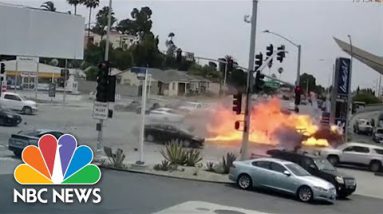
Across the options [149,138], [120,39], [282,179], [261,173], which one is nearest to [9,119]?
[149,138]

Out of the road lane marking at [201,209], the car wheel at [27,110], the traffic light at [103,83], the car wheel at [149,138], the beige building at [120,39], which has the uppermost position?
the beige building at [120,39]

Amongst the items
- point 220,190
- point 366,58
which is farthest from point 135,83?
point 220,190

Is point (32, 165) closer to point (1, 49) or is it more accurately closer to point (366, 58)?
point (1, 49)

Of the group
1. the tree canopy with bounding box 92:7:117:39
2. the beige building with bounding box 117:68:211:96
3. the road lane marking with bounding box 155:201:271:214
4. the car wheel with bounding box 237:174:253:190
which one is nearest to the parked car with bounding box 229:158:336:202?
the car wheel with bounding box 237:174:253:190

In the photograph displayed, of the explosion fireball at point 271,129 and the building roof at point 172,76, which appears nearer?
the explosion fireball at point 271,129

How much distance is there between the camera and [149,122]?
40.2m

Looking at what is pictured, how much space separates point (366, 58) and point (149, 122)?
3919 centimetres

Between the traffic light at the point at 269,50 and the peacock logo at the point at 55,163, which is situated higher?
the traffic light at the point at 269,50

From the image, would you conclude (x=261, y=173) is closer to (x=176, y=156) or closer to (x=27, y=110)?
(x=176, y=156)

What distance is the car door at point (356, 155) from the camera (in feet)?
106

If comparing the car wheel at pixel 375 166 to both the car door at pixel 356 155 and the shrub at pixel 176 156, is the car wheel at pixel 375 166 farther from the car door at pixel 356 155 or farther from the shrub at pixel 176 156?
the shrub at pixel 176 156

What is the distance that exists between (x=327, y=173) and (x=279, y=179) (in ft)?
11.0

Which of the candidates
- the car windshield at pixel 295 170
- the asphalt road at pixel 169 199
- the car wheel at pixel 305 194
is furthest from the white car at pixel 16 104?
the car wheel at pixel 305 194

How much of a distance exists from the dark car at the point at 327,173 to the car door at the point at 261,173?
2987 millimetres
